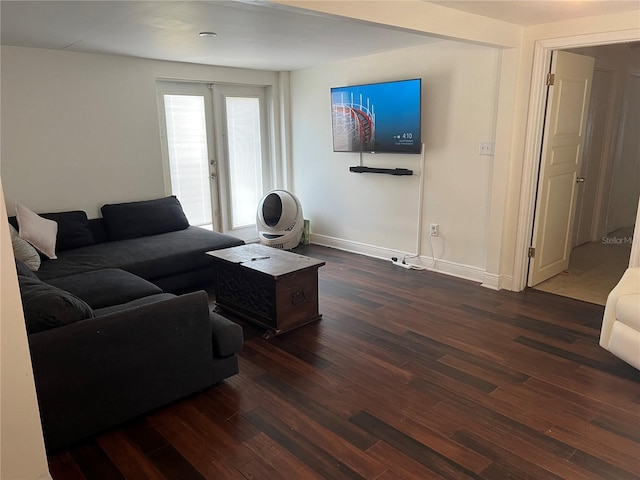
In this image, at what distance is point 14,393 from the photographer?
145 centimetres

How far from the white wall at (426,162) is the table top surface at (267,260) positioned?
1672 mm

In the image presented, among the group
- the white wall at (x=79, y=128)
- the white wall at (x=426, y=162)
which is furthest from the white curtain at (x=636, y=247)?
the white wall at (x=79, y=128)

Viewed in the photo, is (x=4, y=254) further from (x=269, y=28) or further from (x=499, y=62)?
(x=499, y=62)

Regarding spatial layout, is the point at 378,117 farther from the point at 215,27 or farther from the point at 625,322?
the point at 625,322

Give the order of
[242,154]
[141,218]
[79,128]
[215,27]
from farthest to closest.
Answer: [242,154], [141,218], [79,128], [215,27]

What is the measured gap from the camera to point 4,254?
137 cm

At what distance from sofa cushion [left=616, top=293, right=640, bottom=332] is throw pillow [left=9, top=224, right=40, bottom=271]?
3944 mm

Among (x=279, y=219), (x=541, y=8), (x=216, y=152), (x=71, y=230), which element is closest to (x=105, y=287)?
(x=71, y=230)

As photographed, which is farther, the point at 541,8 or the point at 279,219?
the point at 279,219

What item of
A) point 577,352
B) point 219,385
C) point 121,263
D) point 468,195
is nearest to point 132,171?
point 121,263

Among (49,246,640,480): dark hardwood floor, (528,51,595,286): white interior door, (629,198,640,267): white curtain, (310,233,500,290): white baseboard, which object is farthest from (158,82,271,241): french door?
(629,198,640,267): white curtain

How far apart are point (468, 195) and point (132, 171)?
3.35m

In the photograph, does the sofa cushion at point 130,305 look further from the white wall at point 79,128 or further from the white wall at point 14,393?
the white wall at point 79,128

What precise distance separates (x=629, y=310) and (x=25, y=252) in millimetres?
4032
